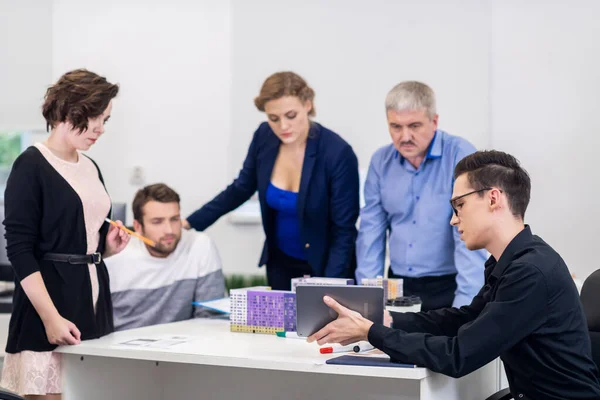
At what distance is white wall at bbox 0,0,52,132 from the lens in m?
5.57

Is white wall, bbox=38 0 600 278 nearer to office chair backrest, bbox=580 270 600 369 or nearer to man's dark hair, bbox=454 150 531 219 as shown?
office chair backrest, bbox=580 270 600 369

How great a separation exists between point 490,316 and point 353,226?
1.38 metres

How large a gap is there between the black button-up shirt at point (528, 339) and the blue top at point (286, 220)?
1.34m

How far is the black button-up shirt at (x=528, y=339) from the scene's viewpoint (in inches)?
68.4

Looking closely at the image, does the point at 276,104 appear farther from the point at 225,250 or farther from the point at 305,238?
the point at 225,250

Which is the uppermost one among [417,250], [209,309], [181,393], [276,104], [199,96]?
[199,96]

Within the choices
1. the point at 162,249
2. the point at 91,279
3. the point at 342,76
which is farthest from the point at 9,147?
the point at 91,279

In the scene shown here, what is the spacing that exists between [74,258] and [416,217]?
1273 mm

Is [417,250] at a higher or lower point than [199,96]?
lower

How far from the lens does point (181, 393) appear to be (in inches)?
104

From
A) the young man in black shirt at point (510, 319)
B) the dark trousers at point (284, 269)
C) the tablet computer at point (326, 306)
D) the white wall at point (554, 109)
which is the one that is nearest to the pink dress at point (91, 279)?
the tablet computer at point (326, 306)

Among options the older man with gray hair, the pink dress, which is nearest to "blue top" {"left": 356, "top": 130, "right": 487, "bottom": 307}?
the older man with gray hair

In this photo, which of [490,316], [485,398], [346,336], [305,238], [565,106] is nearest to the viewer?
[490,316]

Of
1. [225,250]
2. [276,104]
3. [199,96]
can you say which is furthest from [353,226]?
[199,96]
